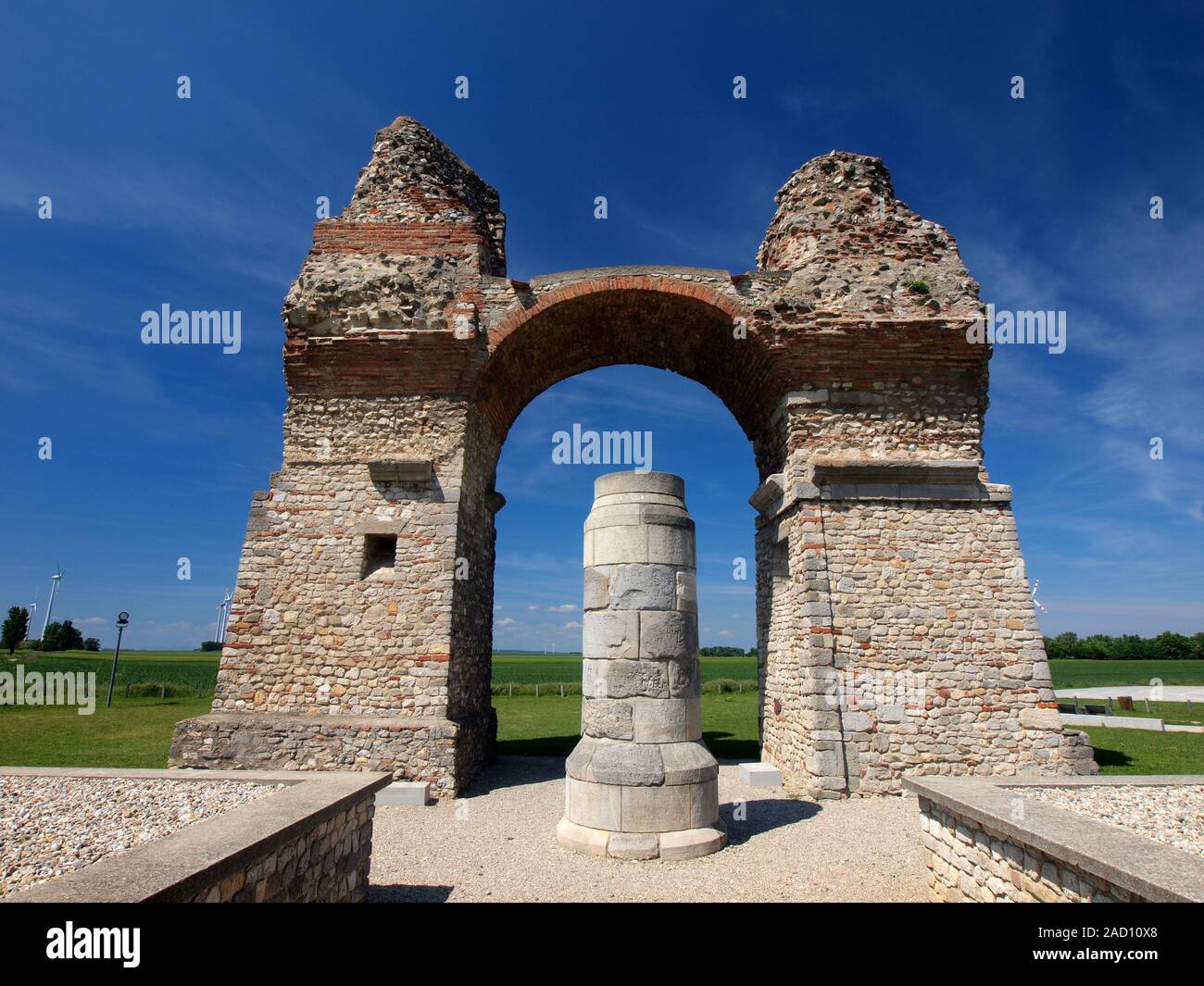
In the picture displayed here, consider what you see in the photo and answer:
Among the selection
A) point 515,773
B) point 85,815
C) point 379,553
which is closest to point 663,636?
point 85,815

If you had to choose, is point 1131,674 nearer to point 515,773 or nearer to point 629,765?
point 515,773

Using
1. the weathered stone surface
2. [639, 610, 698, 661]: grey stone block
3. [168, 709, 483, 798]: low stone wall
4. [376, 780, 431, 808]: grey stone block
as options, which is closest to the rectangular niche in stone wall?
[168, 709, 483, 798]: low stone wall

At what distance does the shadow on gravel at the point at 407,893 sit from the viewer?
5.84 metres

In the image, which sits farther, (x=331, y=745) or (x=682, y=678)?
(x=331, y=745)

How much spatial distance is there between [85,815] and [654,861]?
17.0 ft

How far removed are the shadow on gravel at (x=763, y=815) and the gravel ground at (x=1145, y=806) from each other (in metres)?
3.17

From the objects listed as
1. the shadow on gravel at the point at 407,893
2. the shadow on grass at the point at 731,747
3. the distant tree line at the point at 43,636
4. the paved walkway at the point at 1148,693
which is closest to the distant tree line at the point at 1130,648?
the paved walkway at the point at 1148,693

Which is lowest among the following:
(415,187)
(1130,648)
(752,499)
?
(1130,648)

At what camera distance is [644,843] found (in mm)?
6793

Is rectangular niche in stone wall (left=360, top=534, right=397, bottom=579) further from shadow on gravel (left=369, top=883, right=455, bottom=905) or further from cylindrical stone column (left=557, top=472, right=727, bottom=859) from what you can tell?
shadow on gravel (left=369, top=883, right=455, bottom=905)

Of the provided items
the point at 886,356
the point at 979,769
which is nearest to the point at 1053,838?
the point at 979,769
